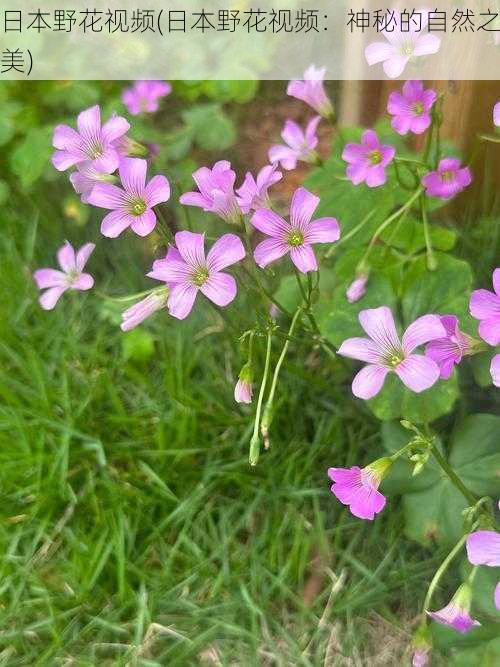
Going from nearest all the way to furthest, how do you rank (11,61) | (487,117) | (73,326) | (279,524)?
(279,524) → (487,117) → (73,326) → (11,61)

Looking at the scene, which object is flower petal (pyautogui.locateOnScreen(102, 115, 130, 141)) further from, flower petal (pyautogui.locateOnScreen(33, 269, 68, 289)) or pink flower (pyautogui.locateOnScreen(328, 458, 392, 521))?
pink flower (pyautogui.locateOnScreen(328, 458, 392, 521))

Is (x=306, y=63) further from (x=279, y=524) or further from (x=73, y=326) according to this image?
(x=279, y=524)

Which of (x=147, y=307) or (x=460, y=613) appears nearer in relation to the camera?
(x=460, y=613)

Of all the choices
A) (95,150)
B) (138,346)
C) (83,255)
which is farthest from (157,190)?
(138,346)

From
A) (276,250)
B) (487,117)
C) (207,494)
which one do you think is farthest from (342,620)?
(487,117)

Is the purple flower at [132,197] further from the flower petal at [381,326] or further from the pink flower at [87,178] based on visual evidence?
the flower petal at [381,326]

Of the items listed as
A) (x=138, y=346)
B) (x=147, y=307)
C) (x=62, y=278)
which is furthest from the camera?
(x=138, y=346)

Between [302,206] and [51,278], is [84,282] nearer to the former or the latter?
[51,278]

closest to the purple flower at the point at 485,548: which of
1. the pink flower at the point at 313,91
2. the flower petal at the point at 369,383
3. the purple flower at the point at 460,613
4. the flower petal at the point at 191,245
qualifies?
the purple flower at the point at 460,613
